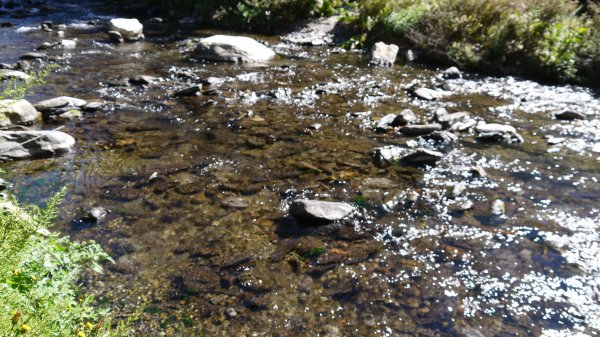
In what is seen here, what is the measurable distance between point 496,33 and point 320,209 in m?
9.85

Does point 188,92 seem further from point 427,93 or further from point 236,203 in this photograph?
point 427,93

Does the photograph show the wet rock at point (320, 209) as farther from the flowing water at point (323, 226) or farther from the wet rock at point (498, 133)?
the wet rock at point (498, 133)

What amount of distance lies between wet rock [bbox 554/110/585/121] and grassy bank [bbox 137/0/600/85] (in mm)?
2908

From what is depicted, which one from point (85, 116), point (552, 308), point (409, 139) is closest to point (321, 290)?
point (552, 308)

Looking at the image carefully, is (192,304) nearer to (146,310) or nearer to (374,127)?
(146,310)

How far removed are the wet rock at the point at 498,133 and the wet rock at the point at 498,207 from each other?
2.35 meters

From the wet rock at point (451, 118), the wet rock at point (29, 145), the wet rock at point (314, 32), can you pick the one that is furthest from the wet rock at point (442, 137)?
the wet rock at point (314, 32)

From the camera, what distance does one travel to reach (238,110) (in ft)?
31.1

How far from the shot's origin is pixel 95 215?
18.1 feet

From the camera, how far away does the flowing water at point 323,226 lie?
169 inches

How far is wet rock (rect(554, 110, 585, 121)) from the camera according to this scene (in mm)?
9320

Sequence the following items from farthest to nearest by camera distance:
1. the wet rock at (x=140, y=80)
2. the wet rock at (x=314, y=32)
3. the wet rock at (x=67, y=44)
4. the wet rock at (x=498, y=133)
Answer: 1. the wet rock at (x=314, y=32)
2. the wet rock at (x=67, y=44)
3. the wet rock at (x=140, y=80)
4. the wet rock at (x=498, y=133)

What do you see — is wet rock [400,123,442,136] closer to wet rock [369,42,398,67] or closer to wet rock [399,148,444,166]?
wet rock [399,148,444,166]

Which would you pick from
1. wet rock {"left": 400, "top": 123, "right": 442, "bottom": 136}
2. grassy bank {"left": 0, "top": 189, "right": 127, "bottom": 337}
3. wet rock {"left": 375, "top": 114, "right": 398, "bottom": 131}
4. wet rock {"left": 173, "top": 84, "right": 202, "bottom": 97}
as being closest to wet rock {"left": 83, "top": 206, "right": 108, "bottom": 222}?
grassy bank {"left": 0, "top": 189, "right": 127, "bottom": 337}
